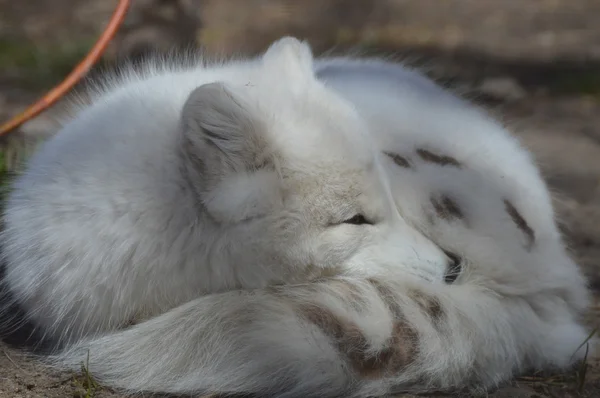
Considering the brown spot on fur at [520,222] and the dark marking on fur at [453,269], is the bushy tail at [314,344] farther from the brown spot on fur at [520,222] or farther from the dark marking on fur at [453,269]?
the brown spot on fur at [520,222]

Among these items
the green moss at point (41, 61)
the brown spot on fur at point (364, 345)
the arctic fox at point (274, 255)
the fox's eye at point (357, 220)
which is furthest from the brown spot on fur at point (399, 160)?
the green moss at point (41, 61)

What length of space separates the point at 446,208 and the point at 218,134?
60cm

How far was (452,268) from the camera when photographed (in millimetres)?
1907

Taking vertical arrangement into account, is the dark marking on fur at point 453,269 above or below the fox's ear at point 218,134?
below

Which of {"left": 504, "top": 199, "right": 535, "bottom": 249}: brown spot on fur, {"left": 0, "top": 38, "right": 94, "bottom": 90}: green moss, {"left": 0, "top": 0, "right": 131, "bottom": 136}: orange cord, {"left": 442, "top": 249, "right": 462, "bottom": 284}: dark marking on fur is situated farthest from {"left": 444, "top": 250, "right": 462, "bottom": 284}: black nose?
{"left": 0, "top": 38, "right": 94, "bottom": 90}: green moss

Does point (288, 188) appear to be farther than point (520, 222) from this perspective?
No

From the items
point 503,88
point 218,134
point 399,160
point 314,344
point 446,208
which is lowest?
point 503,88

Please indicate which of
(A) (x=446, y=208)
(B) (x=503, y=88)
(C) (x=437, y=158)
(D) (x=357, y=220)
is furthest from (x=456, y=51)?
(D) (x=357, y=220)

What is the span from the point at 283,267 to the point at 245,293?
113 mm

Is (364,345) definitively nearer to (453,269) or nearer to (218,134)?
(453,269)

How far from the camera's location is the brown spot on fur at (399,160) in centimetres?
203

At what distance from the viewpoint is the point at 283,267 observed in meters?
1.81

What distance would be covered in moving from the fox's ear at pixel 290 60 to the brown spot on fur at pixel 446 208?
44 centimetres

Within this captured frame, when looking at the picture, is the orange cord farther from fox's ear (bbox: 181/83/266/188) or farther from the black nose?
the black nose
